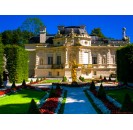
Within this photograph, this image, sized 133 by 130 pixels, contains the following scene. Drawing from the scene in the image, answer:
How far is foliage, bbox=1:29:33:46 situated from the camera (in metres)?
57.8

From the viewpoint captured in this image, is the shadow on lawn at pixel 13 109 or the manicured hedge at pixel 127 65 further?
the manicured hedge at pixel 127 65

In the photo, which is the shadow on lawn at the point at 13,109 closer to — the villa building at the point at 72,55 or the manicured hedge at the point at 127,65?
the manicured hedge at the point at 127,65

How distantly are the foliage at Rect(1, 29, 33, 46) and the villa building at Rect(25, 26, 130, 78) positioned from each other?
1144cm

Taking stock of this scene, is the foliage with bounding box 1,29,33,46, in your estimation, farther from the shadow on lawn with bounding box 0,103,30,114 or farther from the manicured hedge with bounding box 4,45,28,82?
the shadow on lawn with bounding box 0,103,30,114

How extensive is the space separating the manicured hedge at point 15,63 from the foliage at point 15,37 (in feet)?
89.6

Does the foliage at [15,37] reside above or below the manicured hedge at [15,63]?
above

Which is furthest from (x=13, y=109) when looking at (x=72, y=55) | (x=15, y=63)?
(x=72, y=55)

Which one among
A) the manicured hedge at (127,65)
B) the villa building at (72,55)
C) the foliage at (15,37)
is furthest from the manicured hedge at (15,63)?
the foliage at (15,37)

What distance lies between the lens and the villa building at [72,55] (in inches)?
1770

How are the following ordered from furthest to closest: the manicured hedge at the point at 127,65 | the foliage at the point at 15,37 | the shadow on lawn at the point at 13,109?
1. the foliage at the point at 15,37
2. the manicured hedge at the point at 127,65
3. the shadow on lawn at the point at 13,109

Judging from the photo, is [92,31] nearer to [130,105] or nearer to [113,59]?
[113,59]

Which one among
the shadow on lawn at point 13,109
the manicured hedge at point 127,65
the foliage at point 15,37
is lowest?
the shadow on lawn at point 13,109

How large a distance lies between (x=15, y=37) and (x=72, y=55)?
17.4 metres
